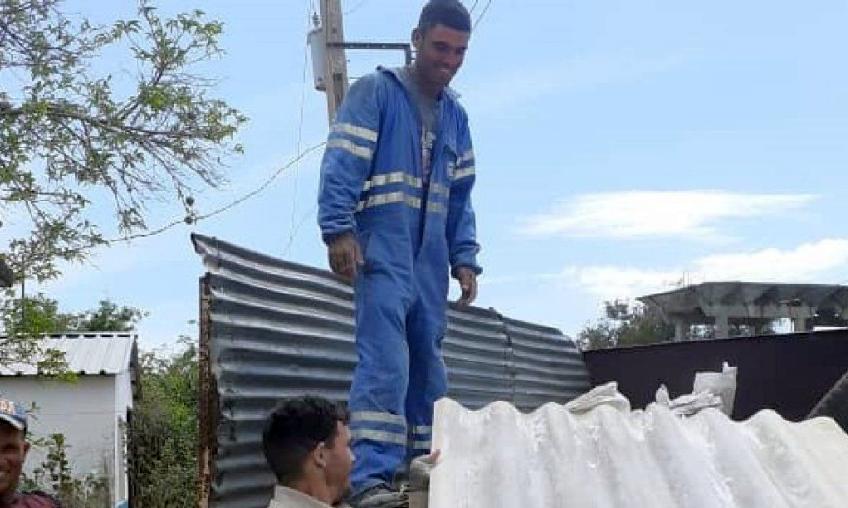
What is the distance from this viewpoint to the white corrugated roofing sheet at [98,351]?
18969mm

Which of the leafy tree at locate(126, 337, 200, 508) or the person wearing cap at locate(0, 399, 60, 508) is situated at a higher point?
the leafy tree at locate(126, 337, 200, 508)

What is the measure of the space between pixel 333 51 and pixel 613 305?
1083 cm

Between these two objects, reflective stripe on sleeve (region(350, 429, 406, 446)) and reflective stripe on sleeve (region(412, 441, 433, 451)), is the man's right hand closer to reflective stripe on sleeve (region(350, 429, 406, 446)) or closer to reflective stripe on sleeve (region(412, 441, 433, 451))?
reflective stripe on sleeve (region(350, 429, 406, 446))

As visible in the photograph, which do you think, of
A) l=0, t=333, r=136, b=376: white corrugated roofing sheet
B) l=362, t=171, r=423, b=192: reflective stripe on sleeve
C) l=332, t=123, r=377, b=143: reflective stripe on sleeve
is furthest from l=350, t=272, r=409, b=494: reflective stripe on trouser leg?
l=0, t=333, r=136, b=376: white corrugated roofing sheet

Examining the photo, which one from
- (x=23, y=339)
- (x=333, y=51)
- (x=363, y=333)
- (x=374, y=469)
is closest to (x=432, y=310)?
(x=363, y=333)

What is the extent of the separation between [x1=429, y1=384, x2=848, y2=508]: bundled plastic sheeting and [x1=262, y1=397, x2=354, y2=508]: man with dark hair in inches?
10.3

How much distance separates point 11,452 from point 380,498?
94 cm

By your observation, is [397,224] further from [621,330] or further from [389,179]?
[621,330]

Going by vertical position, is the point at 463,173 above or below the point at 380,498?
above

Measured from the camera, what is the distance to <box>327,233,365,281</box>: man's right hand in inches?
150

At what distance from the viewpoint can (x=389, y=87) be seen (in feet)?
13.6

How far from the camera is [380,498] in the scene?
349 cm

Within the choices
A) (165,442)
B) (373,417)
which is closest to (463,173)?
(373,417)

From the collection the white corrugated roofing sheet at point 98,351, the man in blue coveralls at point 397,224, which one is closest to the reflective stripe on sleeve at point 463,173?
the man in blue coveralls at point 397,224
